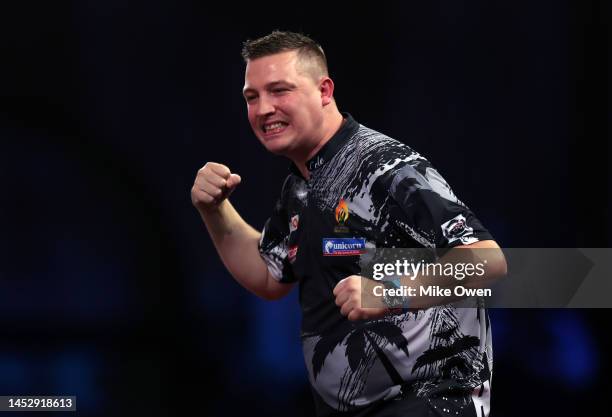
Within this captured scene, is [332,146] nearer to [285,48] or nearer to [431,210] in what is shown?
[285,48]

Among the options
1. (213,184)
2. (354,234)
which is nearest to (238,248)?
(213,184)

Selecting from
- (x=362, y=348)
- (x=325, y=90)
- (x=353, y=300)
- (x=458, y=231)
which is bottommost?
(x=362, y=348)

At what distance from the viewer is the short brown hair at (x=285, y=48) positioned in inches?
73.8

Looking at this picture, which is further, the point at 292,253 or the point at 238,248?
the point at 238,248

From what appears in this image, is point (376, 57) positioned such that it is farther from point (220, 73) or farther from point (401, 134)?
point (220, 73)

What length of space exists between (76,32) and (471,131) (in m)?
1.53

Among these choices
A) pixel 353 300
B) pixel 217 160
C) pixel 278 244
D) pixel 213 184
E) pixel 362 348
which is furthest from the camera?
pixel 217 160

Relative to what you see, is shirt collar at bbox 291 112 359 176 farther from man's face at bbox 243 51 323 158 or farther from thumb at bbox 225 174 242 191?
thumb at bbox 225 174 242 191

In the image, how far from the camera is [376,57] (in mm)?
3139

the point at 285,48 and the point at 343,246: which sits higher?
the point at 285,48

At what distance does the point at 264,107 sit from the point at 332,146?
0.18m

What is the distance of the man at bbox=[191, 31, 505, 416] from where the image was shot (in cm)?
160

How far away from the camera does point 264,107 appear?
184cm

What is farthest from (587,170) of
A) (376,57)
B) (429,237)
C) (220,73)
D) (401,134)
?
(429,237)
